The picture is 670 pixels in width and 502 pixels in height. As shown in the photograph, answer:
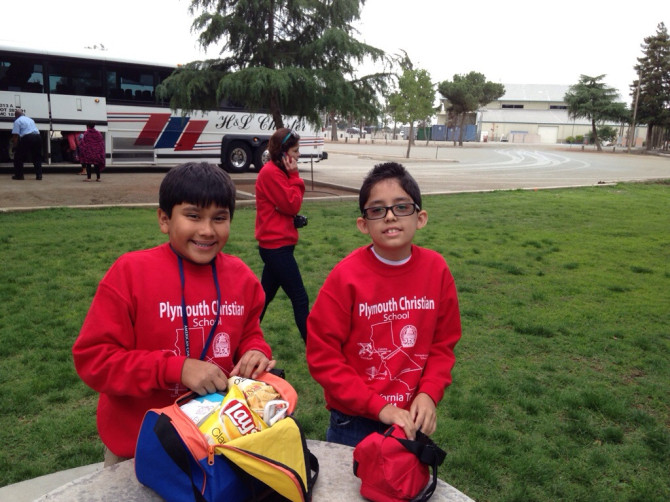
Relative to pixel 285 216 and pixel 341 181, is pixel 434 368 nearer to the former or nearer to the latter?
pixel 285 216

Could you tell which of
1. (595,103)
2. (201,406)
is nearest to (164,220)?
(201,406)

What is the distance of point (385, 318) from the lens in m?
2.08

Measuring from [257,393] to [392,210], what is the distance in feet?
2.80

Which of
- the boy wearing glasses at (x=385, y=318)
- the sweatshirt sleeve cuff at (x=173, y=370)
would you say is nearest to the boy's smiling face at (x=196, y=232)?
the sweatshirt sleeve cuff at (x=173, y=370)

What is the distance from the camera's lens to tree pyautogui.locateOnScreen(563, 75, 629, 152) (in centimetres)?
5356

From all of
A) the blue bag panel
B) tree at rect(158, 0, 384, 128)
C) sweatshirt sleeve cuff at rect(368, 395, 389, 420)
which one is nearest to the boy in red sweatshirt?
the blue bag panel

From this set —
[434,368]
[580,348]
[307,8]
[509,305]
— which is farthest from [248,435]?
[307,8]

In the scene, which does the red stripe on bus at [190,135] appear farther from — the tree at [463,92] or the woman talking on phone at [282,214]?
the tree at [463,92]

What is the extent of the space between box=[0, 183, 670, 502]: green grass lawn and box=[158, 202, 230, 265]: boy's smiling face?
77.9 inches

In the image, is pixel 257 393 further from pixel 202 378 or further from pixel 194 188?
pixel 194 188

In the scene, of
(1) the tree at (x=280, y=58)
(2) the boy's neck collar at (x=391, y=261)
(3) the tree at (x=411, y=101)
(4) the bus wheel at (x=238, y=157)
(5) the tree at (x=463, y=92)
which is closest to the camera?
(2) the boy's neck collar at (x=391, y=261)

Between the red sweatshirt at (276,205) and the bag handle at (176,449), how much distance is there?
10.4 ft

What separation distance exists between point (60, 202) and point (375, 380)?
11116 millimetres

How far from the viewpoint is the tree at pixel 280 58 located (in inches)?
540
